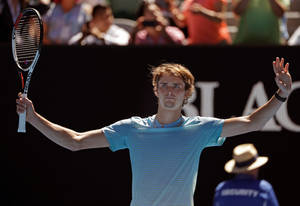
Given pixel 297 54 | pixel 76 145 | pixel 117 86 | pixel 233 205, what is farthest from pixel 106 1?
pixel 76 145

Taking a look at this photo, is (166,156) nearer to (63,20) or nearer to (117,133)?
(117,133)

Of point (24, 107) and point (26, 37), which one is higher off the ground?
point (26, 37)

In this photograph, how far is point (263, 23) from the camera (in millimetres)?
7938

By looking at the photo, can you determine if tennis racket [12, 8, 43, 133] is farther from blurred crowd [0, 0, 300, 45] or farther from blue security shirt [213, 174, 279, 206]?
blurred crowd [0, 0, 300, 45]

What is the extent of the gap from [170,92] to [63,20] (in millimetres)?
4316

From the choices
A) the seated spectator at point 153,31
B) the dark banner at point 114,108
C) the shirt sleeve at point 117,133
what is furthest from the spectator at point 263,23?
the shirt sleeve at point 117,133

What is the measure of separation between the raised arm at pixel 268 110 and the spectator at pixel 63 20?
435cm

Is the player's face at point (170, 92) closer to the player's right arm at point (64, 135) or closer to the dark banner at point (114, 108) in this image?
the player's right arm at point (64, 135)

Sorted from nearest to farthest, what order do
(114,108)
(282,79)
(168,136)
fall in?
1. (282,79)
2. (168,136)
3. (114,108)

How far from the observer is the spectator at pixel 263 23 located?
313 inches

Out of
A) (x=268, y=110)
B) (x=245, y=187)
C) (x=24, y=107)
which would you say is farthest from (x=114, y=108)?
(x=268, y=110)

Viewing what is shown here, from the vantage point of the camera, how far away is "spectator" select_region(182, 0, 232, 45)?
8.17 metres

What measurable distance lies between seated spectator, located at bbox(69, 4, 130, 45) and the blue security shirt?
252 cm

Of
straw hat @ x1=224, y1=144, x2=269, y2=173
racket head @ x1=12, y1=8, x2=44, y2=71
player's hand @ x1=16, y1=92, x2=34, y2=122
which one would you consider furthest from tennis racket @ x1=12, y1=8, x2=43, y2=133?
straw hat @ x1=224, y1=144, x2=269, y2=173
